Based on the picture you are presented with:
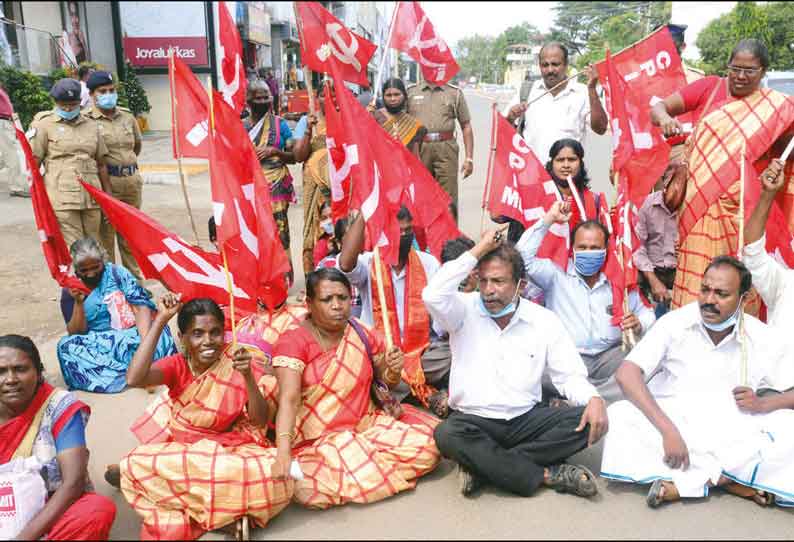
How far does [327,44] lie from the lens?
377 centimetres

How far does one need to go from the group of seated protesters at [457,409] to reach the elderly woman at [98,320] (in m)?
1.18

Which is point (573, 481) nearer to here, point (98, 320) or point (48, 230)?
point (98, 320)

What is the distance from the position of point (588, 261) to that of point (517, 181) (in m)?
0.72

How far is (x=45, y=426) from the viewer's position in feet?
8.87

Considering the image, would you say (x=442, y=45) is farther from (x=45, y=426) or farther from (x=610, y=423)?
(x=45, y=426)

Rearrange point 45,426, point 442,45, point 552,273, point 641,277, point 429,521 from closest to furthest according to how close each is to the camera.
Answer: point 45,426 → point 429,521 → point 552,273 → point 641,277 → point 442,45

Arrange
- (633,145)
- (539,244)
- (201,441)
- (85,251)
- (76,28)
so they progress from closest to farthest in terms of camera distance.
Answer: (201,441) → (539,244) → (633,145) → (85,251) → (76,28)

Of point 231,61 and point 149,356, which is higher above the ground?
point 231,61

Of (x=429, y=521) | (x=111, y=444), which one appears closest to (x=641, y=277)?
(x=429, y=521)

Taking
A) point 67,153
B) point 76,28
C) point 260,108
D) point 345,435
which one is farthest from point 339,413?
point 76,28

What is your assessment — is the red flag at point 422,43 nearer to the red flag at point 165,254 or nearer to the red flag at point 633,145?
the red flag at point 633,145

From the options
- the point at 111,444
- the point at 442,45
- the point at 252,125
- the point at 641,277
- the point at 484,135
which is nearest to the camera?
the point at 111,444

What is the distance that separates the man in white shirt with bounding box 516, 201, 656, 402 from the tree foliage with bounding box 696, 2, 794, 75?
380cm

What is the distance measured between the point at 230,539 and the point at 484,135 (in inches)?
728
